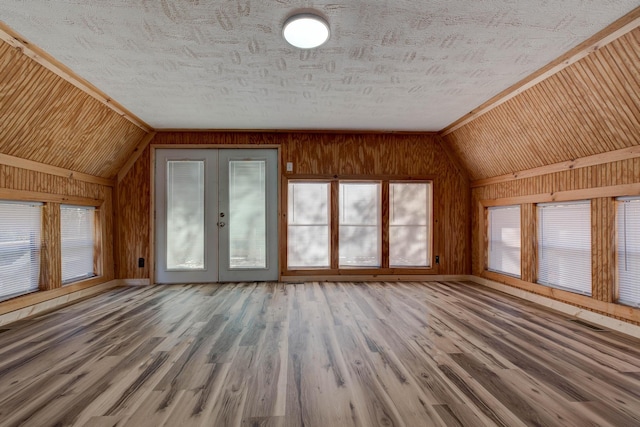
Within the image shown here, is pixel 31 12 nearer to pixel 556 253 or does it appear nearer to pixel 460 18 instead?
pixel 460 18

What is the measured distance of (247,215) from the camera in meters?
4.61

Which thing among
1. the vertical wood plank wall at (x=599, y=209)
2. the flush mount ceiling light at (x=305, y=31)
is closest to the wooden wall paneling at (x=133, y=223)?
the flush mount ceiling light at (x=305, y=31)

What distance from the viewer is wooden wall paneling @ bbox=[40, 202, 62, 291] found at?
3328 mm

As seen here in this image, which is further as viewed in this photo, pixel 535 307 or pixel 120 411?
pixel 535 307

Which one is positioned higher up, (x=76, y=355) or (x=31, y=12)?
(x=31, y=12)

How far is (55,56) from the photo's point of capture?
2469mm

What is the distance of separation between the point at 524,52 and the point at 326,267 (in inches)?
138

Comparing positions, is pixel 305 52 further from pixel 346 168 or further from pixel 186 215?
pixel 186 215

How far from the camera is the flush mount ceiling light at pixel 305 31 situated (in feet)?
6.60

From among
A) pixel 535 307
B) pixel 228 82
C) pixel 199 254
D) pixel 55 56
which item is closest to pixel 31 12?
pixel 55 56

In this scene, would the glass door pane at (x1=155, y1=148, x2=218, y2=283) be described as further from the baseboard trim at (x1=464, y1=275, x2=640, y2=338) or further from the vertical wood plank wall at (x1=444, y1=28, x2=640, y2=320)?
the baseboard trim at (x1=464, y1=275, x2=640, y2=338)

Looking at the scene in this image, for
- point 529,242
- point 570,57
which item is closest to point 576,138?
point 570,57

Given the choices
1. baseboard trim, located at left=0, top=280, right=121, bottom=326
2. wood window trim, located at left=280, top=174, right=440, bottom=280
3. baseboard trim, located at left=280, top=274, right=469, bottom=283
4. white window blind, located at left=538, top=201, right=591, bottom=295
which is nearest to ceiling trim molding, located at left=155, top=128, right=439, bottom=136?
wood window trim, located at left=280, top=174, right=440, bottom=280

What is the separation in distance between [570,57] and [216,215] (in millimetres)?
4350
